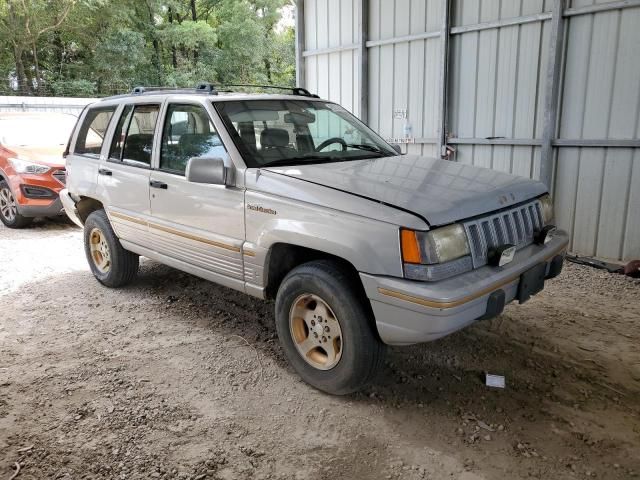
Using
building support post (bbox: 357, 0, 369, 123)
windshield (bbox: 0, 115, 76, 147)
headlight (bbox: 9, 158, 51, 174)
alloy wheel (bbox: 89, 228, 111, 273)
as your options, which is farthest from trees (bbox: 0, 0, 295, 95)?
alloy wheel (bbox: 89, 228, 111, 273)

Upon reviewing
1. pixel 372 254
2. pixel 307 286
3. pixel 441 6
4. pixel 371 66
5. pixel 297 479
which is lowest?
pixel 297 479

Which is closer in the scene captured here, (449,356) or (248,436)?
(248,436)

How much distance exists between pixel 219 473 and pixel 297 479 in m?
0.40

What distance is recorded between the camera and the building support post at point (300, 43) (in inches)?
365

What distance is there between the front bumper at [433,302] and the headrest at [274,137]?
1.40 meters

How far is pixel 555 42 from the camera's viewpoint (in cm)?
599

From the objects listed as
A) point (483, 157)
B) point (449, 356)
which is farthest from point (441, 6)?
point (449, 356)

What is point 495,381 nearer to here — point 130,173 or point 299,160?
point 299,160

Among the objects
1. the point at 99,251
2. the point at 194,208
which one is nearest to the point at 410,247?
the point at 194,208

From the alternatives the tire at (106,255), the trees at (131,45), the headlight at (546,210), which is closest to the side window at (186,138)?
the tire at (106,255)

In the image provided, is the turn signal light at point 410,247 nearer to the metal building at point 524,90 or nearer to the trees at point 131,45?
the metal building at point 524,90

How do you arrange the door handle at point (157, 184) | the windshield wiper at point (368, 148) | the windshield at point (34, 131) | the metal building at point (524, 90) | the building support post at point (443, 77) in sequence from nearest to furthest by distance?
the door handle at point (157, 184)
the windshield wiper at point (368, 148)
the metal building at point (524, 90)
the building support post at point (443, 77)
the windshield at point (34, 131)

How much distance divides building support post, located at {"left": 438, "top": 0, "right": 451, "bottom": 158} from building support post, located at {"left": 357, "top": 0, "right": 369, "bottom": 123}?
1.49 m

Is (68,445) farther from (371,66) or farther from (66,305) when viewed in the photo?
(371,66)
